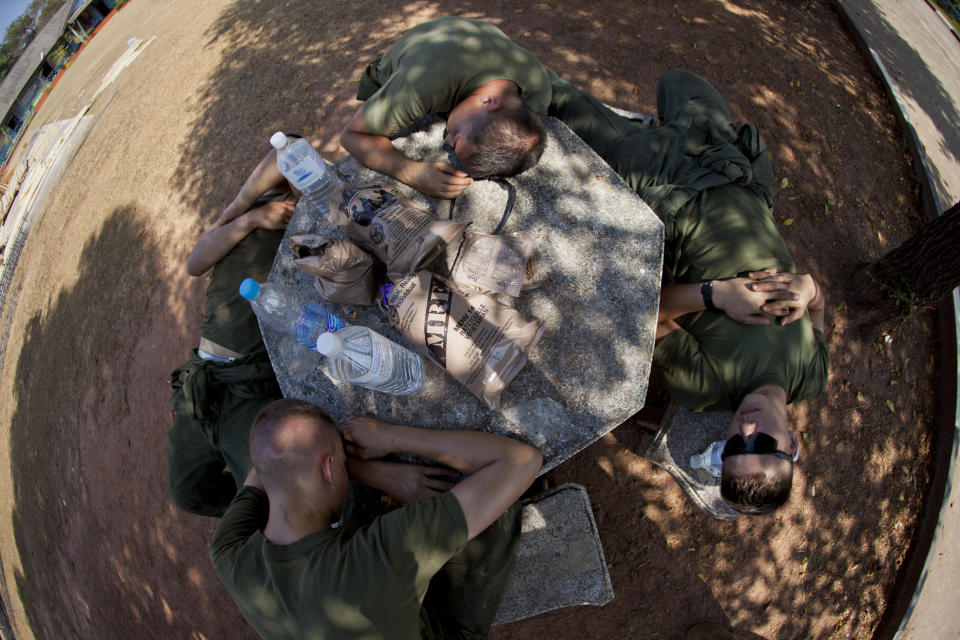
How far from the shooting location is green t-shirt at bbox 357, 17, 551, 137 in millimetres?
2432

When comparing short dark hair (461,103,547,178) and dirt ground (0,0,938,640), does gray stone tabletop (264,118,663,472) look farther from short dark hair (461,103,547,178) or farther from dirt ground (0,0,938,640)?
dirt ground (0,0,938,640)

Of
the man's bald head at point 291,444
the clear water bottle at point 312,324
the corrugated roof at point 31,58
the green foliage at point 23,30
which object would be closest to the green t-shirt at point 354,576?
the man's bald head at point 291,444

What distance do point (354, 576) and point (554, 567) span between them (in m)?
1.40

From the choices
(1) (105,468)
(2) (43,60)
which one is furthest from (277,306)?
(2) (43,60)

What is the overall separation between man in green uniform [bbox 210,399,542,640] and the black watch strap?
1266mm

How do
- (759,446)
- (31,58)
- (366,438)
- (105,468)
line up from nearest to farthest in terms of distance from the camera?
(366,438)
(759,446)
(105,468)
(31,58)

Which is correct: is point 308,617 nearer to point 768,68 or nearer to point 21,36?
point 768,68

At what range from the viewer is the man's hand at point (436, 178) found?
2.38m

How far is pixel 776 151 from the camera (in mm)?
3820

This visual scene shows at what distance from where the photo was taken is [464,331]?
1.94 meters

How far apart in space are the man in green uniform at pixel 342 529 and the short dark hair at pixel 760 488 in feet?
3.25

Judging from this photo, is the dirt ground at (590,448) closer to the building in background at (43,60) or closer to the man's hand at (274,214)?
the man's hand at (274,214)

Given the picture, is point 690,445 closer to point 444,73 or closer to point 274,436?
point 274,436

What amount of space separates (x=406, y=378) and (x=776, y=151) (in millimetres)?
3639
